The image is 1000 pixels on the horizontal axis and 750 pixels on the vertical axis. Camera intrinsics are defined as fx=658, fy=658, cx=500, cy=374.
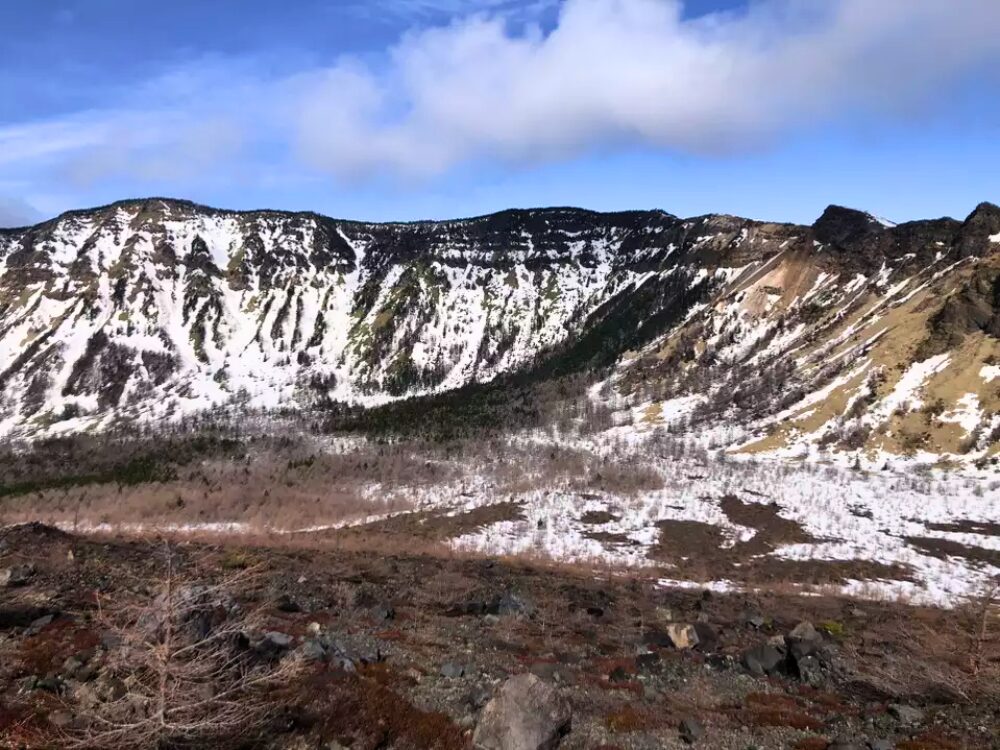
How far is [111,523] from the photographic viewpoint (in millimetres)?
64750

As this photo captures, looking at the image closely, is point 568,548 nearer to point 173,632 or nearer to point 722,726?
point 722,726

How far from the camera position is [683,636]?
23.8 meters

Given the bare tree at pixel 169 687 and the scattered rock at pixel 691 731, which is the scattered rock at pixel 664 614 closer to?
the scattered rock at pixel 691 731

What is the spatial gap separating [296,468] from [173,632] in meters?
85.3

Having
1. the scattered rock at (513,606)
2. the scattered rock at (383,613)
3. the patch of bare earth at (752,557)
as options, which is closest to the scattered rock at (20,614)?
the scattered rock at (383,613)

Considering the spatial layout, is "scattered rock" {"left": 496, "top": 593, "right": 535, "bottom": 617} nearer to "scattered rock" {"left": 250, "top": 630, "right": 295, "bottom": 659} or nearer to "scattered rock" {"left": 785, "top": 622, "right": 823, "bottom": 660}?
"scattered rock" {"left": 250, "top": 630, "right": 295, "bottom": 659}

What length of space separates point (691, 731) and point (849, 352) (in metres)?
109

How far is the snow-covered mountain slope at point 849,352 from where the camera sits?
86.4m

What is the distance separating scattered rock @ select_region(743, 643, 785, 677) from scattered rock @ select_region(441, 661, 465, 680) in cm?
928

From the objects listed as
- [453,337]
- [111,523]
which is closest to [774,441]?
[111,523]

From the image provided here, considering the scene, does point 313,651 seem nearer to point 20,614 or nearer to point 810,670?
point 20,614

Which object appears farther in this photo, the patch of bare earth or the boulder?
the patch of bare earth

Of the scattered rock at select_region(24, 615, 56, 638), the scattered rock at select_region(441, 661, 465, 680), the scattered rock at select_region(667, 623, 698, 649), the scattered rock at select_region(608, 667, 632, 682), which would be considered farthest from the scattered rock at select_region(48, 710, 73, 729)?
the scattered rock at select_region(667, 623, 698, 649)

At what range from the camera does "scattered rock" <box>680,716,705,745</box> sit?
15.1 meters
